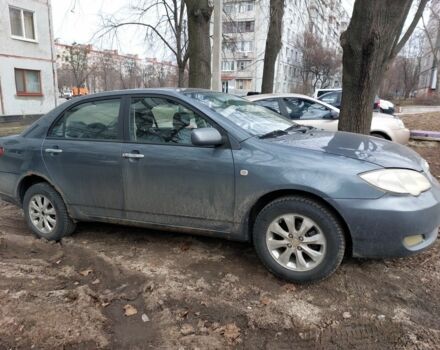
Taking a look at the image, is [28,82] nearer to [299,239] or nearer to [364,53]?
[364,53]

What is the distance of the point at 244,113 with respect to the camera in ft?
12.9

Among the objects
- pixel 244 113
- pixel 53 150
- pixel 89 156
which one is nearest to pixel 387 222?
pixel 244 113

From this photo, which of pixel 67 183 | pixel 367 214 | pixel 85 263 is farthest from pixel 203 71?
pixel 367 214

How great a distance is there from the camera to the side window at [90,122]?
3972mm

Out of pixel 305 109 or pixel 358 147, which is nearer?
pixel 358 147

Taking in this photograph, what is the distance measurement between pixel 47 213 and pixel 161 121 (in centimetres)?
175

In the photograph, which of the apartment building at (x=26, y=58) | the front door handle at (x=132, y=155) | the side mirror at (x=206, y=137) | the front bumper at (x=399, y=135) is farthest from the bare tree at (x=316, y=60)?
the side mirror at (x=206, y=137)

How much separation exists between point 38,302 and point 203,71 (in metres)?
7.12

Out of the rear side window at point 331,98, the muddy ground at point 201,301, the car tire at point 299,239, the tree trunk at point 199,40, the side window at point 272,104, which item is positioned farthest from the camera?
the rear side window at point 331,98

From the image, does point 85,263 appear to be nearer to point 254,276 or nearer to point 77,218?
point 77,218

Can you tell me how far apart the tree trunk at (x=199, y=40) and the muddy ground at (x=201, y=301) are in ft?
19.5

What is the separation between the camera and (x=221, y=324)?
279 centimetres

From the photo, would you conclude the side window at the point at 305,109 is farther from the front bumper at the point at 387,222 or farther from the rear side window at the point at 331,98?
the rear side window at the point at 331,98

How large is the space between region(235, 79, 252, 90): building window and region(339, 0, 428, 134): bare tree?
54.2m
